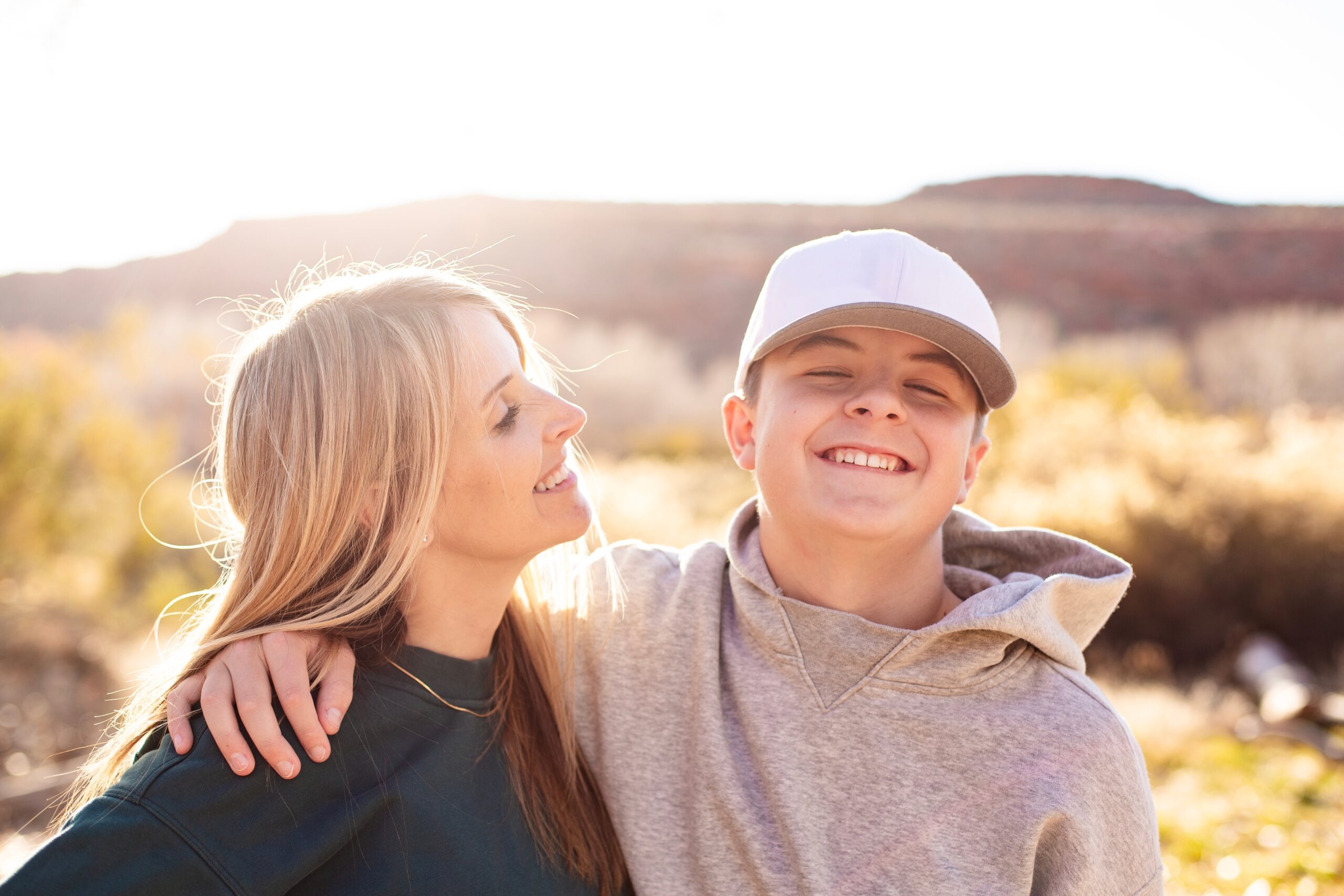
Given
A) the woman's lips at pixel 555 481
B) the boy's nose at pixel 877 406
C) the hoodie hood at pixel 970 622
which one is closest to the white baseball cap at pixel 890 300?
the boy's nose at pixel 877 406

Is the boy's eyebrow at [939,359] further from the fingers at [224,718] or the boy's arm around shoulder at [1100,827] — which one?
the fingers at [224,718]

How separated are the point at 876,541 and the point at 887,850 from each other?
65cm

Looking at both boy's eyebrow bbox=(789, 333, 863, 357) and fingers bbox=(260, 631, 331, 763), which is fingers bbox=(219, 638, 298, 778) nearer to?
fingers bbox=(260, 631, 331, 763)

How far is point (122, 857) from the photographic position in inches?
54.7

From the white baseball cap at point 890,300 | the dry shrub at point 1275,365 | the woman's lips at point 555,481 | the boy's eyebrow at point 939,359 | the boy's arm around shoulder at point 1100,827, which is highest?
the white baseball cap at point 890,300

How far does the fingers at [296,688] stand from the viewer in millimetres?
1644

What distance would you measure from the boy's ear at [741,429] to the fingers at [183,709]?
1325mm

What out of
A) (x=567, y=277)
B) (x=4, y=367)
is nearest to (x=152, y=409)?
(x=4, y=367)

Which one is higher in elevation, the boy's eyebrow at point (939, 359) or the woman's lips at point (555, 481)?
the boy's eyebrow at point (939, 359)

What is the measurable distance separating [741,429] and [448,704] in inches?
40.1

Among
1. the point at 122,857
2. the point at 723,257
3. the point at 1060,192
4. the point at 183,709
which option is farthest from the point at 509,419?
the point at 1060,192

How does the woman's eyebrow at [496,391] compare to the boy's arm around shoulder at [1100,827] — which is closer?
the boy's arm around shoulder at [1100,827]

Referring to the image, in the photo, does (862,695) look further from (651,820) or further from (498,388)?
(498,388)

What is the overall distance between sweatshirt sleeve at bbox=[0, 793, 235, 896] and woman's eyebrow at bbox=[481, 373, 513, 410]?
100cm
